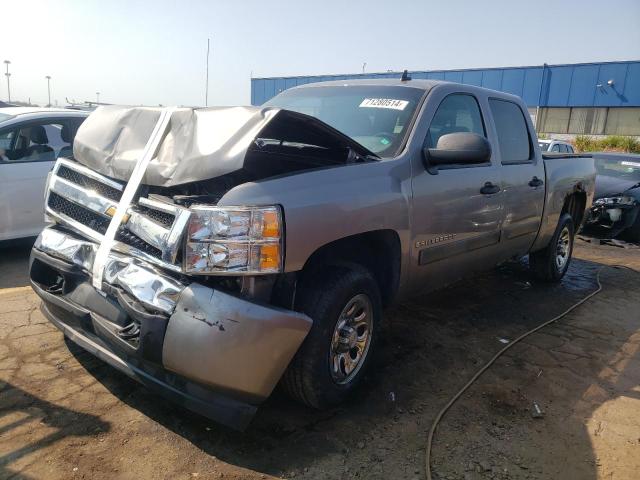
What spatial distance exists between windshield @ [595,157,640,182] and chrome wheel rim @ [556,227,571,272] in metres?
4.00

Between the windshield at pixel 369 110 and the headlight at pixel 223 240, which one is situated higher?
the windshield at pixel 369 110

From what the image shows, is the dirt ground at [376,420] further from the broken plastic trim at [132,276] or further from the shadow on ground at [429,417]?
the broken plastic trim at [132,276]

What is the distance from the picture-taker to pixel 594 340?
4422 mm

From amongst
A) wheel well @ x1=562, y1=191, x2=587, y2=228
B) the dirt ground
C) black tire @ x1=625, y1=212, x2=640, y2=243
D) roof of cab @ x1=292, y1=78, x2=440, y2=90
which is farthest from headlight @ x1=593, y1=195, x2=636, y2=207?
roof of cab @ x1=292, y1=78, x2=440, y2=90

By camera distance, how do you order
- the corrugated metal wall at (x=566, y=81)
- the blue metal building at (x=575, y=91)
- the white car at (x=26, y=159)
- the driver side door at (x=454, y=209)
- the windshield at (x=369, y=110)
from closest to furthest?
the driver side door at (x=454, y=209) < the windshield at (x=369, y=110) < the white car at (x=26, y=159) < the corrugated metal wall at (x=566, y=81) < the blue metal building at (x=575, y=91)

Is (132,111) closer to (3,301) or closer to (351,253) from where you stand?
(351,253)

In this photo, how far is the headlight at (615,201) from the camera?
8.59 metres

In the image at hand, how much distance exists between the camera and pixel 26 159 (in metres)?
5.50

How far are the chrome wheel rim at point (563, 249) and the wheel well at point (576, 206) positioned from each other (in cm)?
26

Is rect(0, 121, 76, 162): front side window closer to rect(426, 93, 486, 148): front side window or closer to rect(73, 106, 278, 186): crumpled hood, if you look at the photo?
rect(73, 106, 278, 186): crumpled hood

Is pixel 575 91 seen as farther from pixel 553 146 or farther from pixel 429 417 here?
pixel 429 417

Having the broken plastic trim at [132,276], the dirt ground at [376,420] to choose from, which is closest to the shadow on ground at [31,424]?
the dirt ground at [376,420]

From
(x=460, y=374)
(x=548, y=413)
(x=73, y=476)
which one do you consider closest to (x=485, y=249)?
(x=460, y=374)

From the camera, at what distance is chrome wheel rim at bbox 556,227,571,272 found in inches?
241
